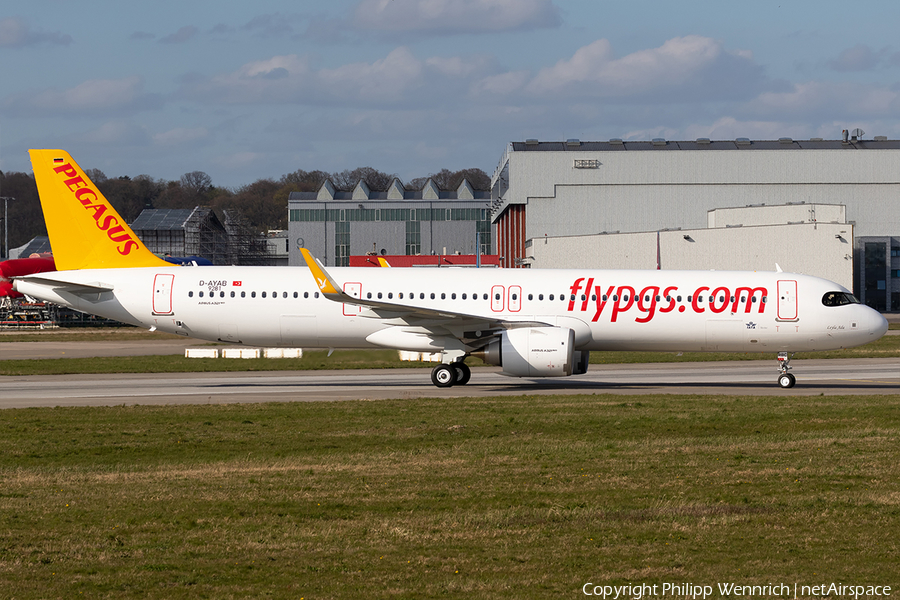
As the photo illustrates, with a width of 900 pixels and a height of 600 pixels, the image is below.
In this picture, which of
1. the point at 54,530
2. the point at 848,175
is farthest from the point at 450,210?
the point at 54,530

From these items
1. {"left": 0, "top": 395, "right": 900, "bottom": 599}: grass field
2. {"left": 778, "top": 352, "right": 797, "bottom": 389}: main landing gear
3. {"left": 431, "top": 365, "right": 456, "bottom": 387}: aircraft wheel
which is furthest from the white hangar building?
{"left": 0, "top": 395, "right": 900, "bottom": 599}: grass field

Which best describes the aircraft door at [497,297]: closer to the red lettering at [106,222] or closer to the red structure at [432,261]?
the red lettering at [106,222]

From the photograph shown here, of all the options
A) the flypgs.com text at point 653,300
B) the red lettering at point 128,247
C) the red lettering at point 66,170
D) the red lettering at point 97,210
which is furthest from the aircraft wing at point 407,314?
the red lettering at point 66,170

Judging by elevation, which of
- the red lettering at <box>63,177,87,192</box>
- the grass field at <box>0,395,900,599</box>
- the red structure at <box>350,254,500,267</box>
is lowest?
the grass field at <box>0,395,900,599</box>

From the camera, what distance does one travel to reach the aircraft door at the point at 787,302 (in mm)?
29328

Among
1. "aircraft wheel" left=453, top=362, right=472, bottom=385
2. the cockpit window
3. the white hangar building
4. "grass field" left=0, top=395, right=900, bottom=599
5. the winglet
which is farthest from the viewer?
the white hangar building

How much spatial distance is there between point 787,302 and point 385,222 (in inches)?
4212

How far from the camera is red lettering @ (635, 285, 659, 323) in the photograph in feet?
96.1

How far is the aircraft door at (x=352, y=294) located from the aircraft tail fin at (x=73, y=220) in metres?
6.93

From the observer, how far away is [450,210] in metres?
136

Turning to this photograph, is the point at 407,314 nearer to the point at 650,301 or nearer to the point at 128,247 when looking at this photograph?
the point at 650,301

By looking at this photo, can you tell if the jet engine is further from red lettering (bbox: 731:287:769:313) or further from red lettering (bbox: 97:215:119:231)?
red lettering (bbox: 97:215:119:231)

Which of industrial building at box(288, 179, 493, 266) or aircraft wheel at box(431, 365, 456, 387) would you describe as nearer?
aircraft wheel at box(431, 365, 456, 387)
